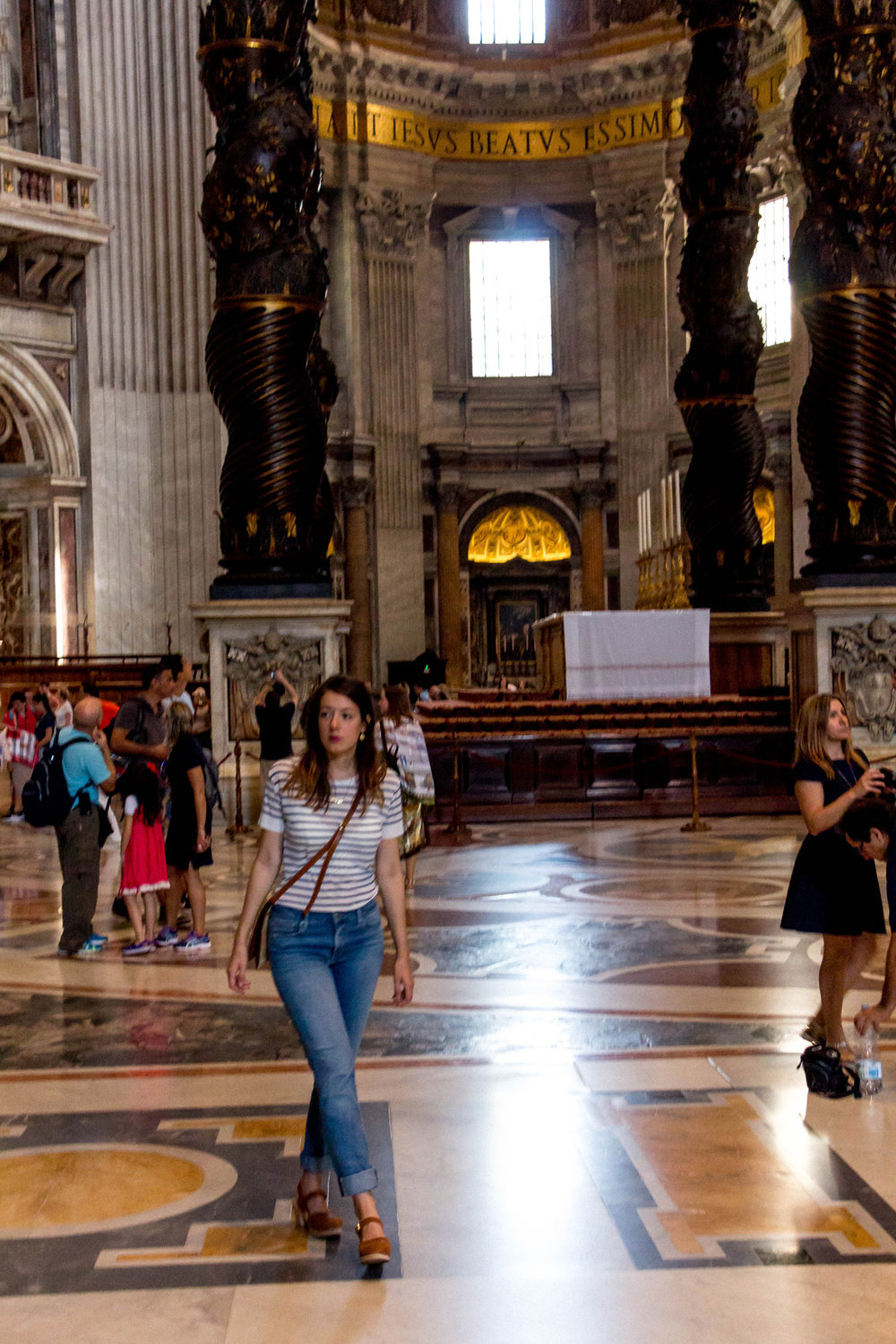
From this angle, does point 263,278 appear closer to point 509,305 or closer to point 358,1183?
point 358,1183

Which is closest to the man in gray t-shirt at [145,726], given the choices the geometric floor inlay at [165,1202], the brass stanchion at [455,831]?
the geometric floor inlay at [165,1202]

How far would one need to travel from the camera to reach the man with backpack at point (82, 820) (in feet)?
25.6

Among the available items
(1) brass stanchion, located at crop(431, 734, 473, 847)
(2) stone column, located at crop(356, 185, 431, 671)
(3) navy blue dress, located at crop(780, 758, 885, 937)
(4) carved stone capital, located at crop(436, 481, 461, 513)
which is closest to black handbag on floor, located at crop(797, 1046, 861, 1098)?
(3) navy blue dress, located at crop(780, 758, 885, 937)

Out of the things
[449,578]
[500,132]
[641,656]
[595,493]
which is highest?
[500,132]

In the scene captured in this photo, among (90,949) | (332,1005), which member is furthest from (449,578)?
(332,1005)

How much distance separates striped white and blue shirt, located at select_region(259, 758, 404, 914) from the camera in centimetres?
381

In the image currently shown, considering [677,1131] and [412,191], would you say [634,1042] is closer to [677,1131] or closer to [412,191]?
[677,1131]

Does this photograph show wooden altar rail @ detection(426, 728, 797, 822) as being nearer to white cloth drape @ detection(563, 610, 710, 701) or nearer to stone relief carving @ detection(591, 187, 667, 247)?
white cloth drape @ detection(563, 610, 710, 701)

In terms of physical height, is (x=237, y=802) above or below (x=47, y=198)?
below

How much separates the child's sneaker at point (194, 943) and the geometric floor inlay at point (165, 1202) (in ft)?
9.38

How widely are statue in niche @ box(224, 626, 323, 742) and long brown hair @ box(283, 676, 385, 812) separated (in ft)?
26.2

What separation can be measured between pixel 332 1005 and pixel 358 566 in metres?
26.5

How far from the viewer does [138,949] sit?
773cm

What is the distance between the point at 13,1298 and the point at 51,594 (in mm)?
19971
